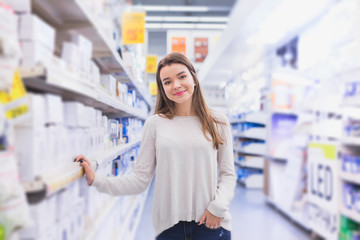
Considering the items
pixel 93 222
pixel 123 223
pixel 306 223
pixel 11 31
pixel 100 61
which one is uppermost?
pixel 100 61

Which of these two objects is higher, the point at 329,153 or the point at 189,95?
the point at 189,95

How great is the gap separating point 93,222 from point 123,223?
1287 millimetres

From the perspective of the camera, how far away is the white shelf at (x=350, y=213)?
2818 mm

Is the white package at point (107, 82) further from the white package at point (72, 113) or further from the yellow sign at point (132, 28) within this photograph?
the yellow sign at point (132, 28)

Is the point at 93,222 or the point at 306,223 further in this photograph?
the point at 306,223

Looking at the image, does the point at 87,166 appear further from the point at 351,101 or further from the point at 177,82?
the point at 351,101

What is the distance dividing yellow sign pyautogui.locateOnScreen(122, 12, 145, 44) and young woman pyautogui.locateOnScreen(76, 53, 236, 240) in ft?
4.20

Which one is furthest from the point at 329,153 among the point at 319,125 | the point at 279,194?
the point at 279,194

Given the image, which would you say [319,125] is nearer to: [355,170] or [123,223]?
[355,170]

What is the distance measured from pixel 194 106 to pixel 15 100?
988 mm

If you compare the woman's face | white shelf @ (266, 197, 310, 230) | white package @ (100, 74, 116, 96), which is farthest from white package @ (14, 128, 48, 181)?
white shelf @ (266, 197, 310, 230)

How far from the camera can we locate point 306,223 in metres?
3.70

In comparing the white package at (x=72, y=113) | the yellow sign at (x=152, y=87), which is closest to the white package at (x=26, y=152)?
the white package at (x=72, y=113)

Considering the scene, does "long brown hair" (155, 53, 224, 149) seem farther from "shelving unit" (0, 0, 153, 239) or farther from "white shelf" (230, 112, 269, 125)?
"white shelf" (230, 112, 269, 125)
